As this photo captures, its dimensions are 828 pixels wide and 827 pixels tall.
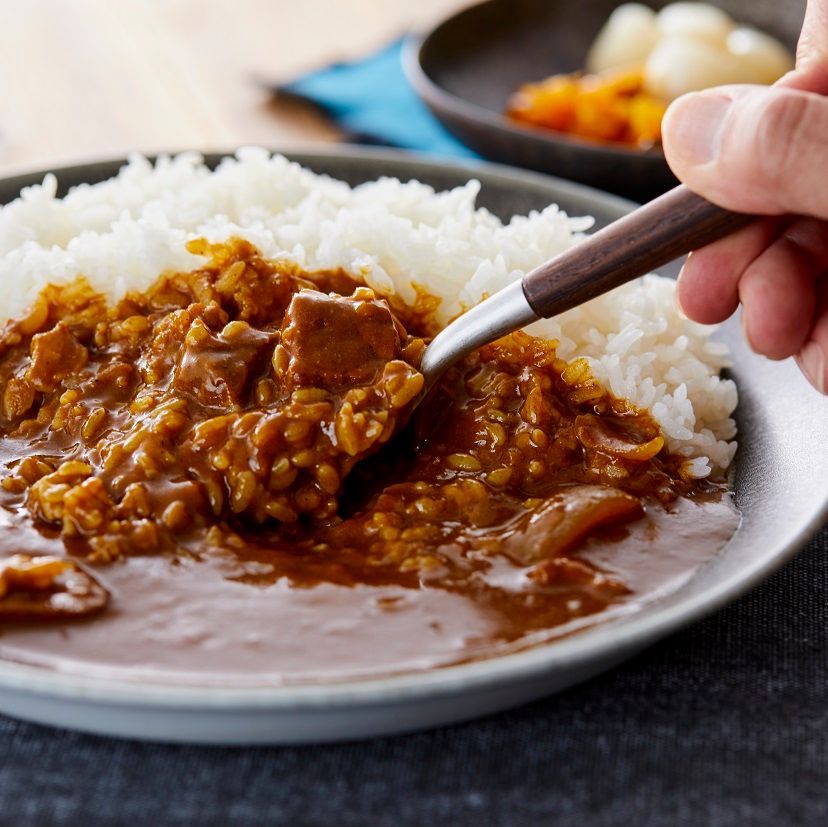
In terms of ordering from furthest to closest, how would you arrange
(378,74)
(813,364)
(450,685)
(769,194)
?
(378,74)
(813,364)
(769,194)
(450,685)

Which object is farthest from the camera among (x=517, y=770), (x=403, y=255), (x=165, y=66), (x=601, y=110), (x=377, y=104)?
(x=165, y=66)

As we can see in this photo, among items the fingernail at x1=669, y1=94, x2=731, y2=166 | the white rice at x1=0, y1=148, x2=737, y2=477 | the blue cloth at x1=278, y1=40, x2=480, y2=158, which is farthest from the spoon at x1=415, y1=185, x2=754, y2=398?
the blue cloth at x1=278, y1=40, x2=480, y2=158

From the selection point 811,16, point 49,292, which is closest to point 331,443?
point 49,292

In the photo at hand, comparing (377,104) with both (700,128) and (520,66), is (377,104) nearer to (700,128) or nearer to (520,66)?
(520,66)

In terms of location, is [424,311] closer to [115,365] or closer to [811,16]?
[115,365]

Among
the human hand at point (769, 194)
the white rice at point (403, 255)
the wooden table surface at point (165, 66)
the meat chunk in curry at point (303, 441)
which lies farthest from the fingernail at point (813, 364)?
the wooden table surface at point (165, 66)

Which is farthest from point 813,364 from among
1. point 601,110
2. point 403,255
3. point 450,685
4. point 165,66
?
point 165,66

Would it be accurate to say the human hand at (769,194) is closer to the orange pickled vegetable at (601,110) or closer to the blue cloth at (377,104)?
the orange pickled vegetable at (601,110)

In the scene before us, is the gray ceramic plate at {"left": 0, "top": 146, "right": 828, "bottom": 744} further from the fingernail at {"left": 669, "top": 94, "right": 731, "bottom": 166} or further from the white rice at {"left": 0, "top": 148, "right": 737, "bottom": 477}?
the fingernail at {"left": 669, "top": 94, "right": 731, "bottom": 166}
